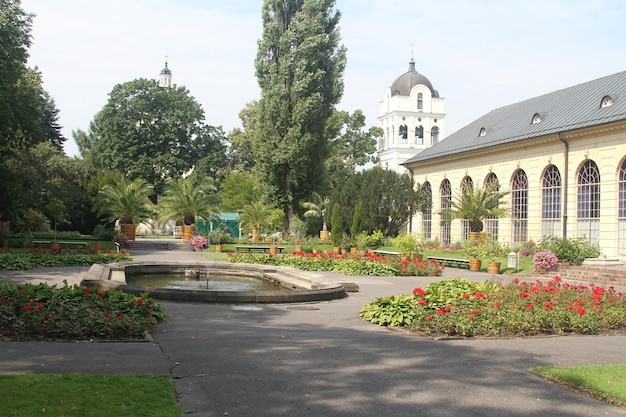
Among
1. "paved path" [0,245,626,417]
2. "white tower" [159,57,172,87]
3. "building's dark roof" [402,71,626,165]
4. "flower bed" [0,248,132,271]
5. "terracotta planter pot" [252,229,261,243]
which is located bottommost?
"paved path" [0,245,626,417]

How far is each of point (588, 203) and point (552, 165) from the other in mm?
3638

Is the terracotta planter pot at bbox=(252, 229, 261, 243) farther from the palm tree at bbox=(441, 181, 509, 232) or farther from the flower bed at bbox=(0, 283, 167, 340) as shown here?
the flower bed at bbox=(0, 283, 167, 340)

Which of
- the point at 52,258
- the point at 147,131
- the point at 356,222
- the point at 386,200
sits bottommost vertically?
the point at 52,258

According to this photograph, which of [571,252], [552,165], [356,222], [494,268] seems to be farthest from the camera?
[552,165]

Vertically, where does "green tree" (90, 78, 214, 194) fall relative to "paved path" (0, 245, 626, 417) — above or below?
above

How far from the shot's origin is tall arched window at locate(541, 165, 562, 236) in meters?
34.7

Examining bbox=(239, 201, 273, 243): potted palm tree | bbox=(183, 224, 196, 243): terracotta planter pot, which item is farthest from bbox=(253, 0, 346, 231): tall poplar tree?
bbox=(183, 224, 196, 243): terracotta planter pot

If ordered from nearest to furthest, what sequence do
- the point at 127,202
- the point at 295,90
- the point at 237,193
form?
the point at 127,202
the point at 295,90
the point at 237,193

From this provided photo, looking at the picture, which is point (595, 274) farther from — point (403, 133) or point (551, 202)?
point (403, 133)

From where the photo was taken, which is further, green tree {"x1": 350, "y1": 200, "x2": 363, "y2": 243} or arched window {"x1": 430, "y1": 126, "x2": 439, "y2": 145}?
arched window {"x1": 430, "y1": 126, "x2": 439, "y2": 145}

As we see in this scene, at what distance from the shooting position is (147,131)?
60.2 metres

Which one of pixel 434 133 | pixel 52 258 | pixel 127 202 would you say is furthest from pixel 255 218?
pixel 434 133

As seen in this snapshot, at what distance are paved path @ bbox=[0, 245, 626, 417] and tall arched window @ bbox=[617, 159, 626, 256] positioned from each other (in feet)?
72.8

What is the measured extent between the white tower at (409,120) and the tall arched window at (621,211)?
154 feet
